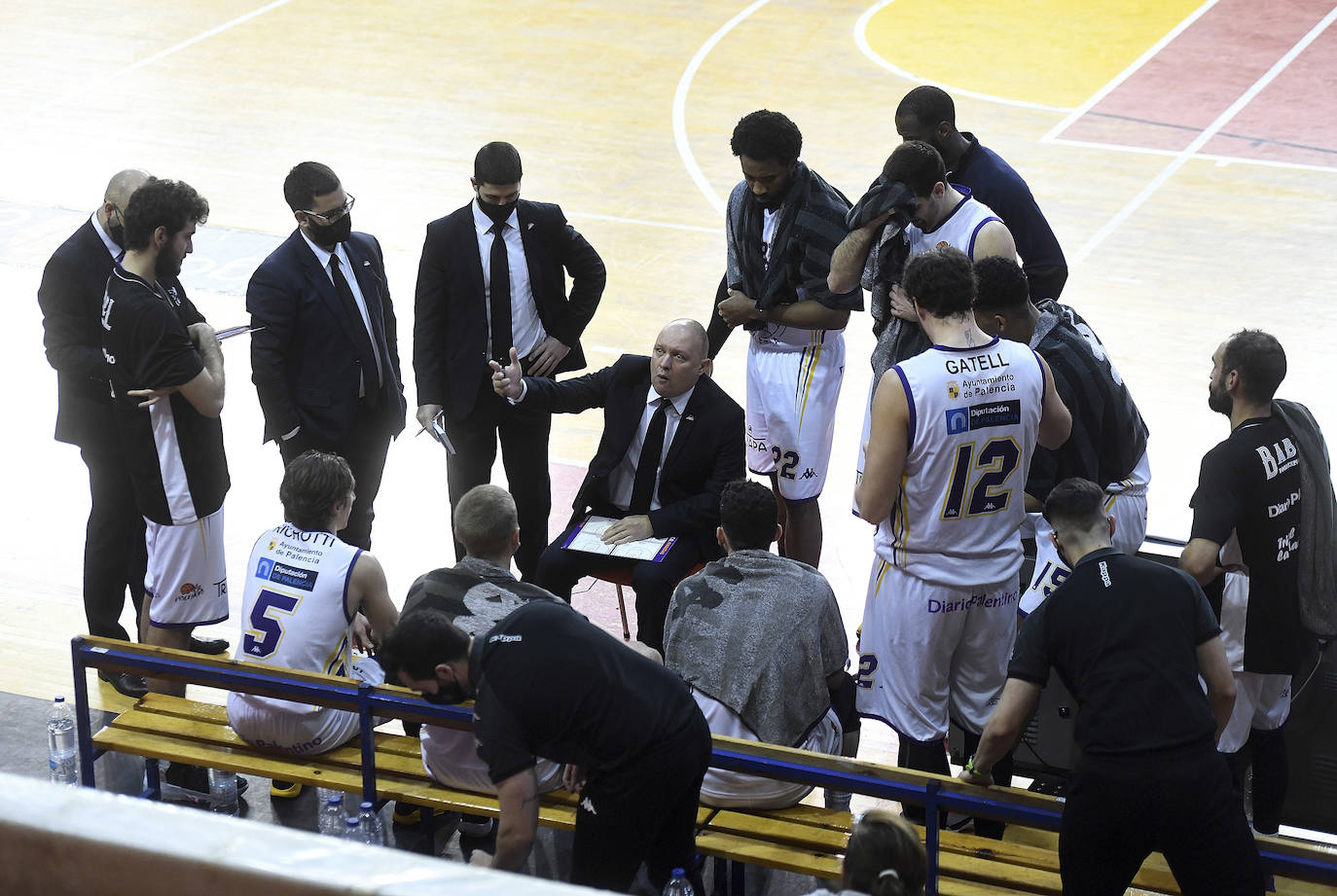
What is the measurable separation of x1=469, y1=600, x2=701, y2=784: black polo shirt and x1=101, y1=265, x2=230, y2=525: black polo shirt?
2.35 metres

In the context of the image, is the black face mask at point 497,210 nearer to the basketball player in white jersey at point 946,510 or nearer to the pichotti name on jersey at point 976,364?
the basketball player in white jersey at point 946,510

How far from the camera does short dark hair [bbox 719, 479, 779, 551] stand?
16.6 feet

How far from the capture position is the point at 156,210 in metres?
5.81

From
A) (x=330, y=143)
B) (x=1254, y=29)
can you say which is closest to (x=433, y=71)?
(x=330, y=143)

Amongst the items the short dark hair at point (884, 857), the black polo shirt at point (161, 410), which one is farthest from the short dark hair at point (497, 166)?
the short dark hair at point (884, 857)

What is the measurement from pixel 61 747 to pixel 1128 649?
13.4 feet

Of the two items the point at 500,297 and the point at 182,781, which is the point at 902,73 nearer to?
the point at 500,297

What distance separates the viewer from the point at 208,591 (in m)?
6.33

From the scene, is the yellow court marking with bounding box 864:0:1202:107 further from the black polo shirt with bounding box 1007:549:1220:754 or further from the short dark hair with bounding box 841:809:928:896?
the short dark hair with bounding box 841:809:928:896

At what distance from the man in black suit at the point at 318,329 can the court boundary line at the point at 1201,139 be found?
7.08 meters

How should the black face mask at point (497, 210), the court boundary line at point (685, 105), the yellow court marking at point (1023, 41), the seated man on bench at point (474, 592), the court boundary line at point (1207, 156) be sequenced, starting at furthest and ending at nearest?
the yellow court marking at point (1023, 41) < the court boundary line at point (1207, 156) < the court boundary line at point (685, 105) < the black face mask at point (497, 210) < the seated man on bench at point (474, 592)

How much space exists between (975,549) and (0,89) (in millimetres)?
14701

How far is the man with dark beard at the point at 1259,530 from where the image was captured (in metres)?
5.01

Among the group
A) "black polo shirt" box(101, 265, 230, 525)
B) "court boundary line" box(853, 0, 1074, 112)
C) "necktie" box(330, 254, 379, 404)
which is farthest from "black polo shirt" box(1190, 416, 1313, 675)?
"court boundary line" box(853, 0, 1074, 112)
